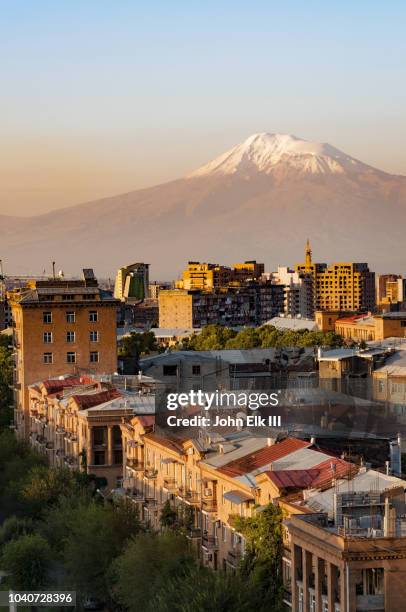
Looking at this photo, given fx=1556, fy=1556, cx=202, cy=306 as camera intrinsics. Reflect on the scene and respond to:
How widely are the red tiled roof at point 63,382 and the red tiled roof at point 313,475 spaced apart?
29.6 metres

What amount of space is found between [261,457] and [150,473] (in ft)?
26.0

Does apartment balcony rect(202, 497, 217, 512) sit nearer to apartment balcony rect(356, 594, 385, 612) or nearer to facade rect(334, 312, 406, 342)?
apartment balcony rect(356, 594, 385, 612)

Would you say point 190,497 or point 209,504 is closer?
point 209,504

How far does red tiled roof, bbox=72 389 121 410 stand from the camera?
57000 millimetres

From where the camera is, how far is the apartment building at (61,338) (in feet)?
237

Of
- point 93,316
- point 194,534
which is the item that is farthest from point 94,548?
point 93,316

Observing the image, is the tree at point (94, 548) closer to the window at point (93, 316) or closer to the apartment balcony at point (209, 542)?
the apartment balcony at point (209, 542)

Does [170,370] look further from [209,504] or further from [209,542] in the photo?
[209,542]

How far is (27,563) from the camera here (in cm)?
4181

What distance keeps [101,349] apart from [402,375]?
14.1 m

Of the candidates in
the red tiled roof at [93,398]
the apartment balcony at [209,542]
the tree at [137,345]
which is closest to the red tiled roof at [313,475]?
the apartment balcony at [209,542]

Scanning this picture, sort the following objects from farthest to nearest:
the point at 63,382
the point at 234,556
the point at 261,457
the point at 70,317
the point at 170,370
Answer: the point at 170,370, the point at 70,317, the point at 63,382, the point at 261,457, the point at 234,556

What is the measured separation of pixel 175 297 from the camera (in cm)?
18638

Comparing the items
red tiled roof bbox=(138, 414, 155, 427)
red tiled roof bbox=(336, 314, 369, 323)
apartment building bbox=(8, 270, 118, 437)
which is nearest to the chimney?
red tiled roof bbox=(138, 414, 155, 427)
